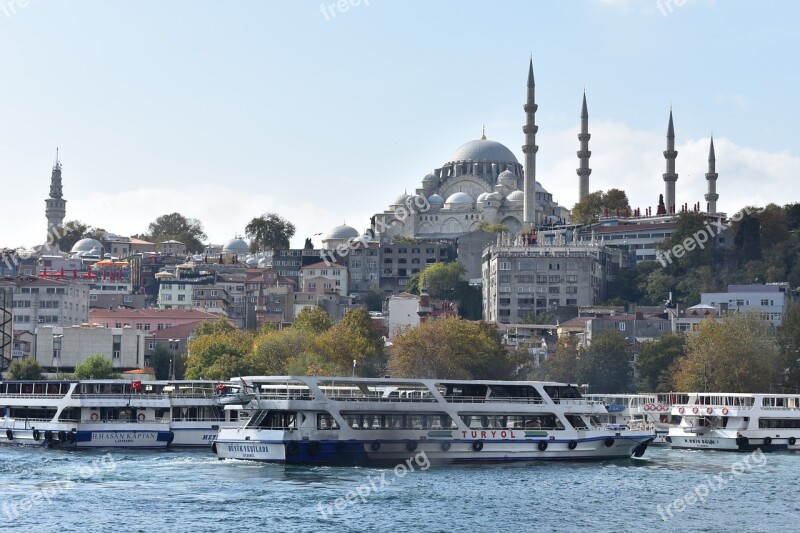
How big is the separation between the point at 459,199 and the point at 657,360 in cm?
8641

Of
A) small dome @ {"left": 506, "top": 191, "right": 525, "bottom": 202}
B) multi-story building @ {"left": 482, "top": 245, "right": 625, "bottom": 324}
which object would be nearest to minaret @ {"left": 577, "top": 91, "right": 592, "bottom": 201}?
small dome @ {"left": 506, "top": 191, "right": 525, "bottom": 202}

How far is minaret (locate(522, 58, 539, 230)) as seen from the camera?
16388 cm

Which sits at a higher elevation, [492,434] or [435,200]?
[435,200]

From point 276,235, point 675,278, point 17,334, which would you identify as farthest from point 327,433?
point 276,235

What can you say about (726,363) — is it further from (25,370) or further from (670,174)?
(670,174)

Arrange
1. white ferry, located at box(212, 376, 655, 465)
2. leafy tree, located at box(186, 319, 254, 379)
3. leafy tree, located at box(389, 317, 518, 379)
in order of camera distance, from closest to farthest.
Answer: white ferry, located at box(212, 376, 655, 465) → leafy tree, located at box(186, 319, 254, 379) → leafy tree, located at box(389, 317, 518, 379)

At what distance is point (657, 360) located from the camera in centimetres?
10875

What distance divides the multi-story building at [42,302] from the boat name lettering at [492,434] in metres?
76.6

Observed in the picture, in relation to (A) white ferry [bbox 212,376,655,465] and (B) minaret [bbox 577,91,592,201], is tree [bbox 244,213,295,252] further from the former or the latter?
(A) white ferry [bbox 212,376,655,465]

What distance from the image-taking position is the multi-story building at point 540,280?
143 metres

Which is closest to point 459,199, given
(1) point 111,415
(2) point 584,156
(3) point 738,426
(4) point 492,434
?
(2) point 584,156

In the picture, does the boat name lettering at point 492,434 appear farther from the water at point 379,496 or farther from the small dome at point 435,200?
the small dome at point 435,200

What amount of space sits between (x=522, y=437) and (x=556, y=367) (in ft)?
150

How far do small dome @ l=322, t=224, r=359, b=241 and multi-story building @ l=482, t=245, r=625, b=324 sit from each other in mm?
49552
